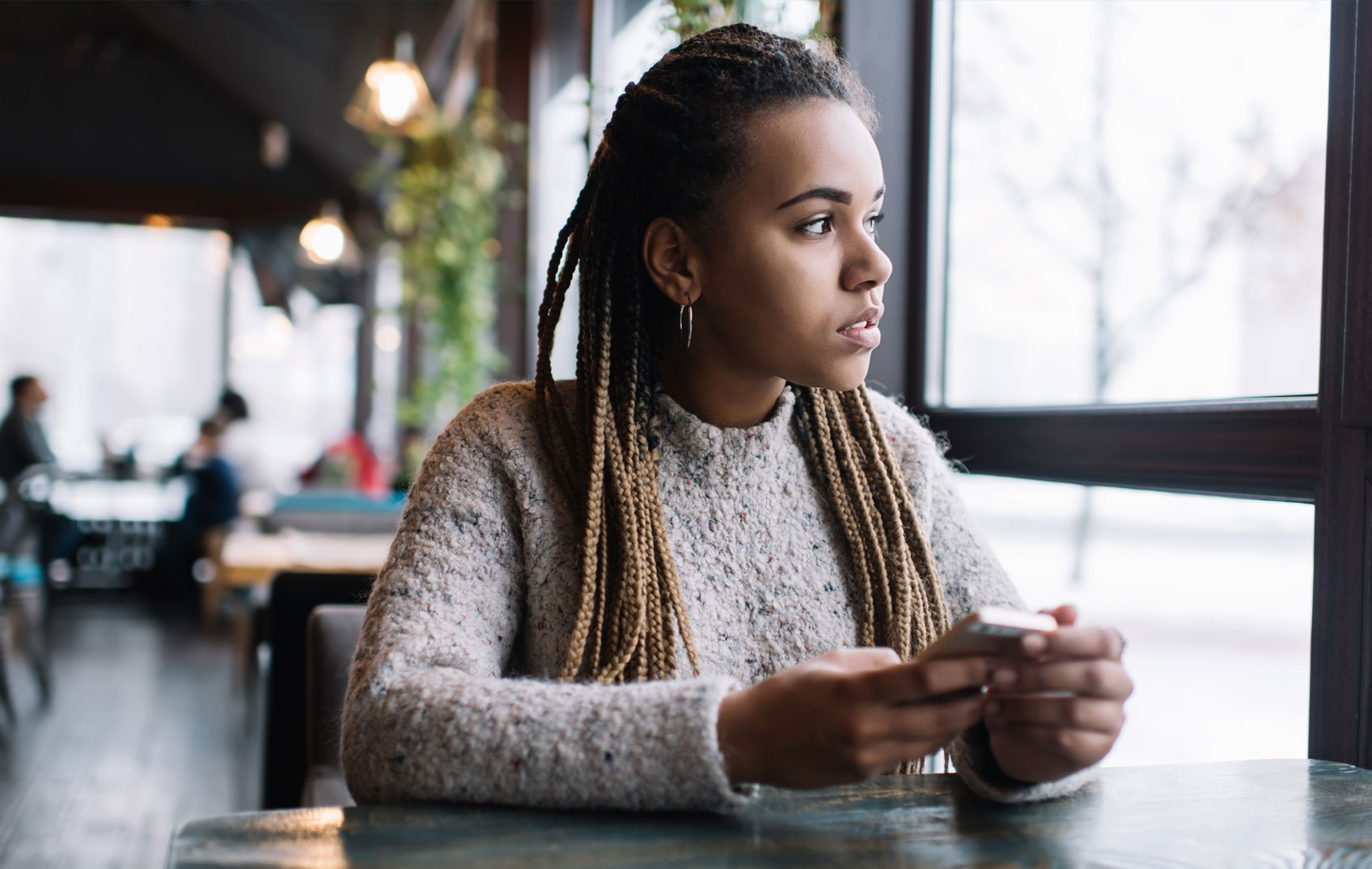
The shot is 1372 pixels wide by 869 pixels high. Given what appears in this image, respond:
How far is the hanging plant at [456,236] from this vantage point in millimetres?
4820

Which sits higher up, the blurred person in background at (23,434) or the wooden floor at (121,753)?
the blurred person in background at (23,434)

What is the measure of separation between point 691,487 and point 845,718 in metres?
0.46

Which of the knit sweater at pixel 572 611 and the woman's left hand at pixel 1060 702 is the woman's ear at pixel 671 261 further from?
the woman's left hand at pixel 1060 702

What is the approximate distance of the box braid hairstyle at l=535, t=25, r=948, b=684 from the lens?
1077 millimetres

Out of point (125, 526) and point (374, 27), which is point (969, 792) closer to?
point (374, 27)

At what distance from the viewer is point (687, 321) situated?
1161mm

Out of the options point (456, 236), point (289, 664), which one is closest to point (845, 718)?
point (289, 664)

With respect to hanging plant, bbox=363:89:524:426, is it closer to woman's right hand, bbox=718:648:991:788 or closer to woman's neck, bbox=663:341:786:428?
woman's neck, bbox=663:341:786:428

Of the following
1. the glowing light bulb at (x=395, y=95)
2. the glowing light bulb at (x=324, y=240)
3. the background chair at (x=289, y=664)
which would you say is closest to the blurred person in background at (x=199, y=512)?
the glowing light bulb at (x=324, y=240)

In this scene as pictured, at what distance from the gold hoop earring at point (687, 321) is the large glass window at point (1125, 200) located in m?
0.67

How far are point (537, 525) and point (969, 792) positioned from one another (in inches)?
18.2

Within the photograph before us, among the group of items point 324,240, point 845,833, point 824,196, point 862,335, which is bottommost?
point 845,833

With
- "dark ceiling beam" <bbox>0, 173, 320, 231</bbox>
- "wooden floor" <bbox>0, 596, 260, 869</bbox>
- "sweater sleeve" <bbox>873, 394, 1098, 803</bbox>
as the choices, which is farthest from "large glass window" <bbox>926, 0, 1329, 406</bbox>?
"dark ceiling beam" <bbox>0, 173, 320, 231</bbox>

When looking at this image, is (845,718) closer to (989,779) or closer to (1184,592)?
(989,779)
